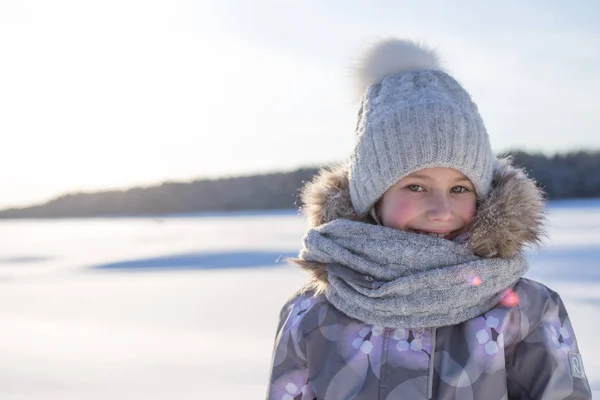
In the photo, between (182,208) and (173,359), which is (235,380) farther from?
(182,208)

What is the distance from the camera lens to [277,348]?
5.78 ft

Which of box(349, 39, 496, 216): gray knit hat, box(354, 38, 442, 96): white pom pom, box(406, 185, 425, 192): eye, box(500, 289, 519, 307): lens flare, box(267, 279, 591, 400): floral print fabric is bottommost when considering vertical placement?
box(267, 279, 591, 400): floral print fabric

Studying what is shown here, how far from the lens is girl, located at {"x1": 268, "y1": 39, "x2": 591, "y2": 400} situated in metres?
1.52

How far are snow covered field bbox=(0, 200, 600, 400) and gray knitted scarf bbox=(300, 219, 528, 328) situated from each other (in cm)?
86

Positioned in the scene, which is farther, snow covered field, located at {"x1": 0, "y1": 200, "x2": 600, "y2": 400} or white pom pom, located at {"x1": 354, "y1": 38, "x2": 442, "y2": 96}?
snow covered field, located at {"x1": 0, "y1": 200, "x2": 600, "y2": 400}

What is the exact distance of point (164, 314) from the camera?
3.47m

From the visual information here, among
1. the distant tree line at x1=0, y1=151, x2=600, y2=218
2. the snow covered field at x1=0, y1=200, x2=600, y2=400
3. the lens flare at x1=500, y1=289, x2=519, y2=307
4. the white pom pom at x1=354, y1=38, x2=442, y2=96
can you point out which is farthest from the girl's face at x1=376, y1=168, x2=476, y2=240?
the distant tree line at x1=0, y1=151, x2=600, y2=218

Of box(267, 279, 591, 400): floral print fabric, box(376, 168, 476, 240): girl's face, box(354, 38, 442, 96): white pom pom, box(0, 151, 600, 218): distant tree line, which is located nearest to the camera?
box(267, 279, 591, 400): floral print fabric

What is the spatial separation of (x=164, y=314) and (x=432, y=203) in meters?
2.18

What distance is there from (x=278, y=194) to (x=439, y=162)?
37.2 feet

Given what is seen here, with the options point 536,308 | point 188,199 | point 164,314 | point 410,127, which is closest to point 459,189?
point 410,127

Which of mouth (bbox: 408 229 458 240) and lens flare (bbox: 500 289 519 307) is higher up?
mouth (bbox: 408 229 458 240)

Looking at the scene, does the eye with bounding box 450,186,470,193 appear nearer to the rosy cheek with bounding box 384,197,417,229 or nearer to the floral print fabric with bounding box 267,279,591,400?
the rosy cheek with bounding box 384,197,417,229

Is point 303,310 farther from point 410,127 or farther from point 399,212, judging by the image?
point 410,127
